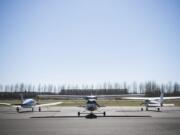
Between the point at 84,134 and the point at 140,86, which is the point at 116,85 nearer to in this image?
the point at 140,86

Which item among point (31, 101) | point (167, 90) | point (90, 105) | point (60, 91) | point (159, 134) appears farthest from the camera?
point (60, 91)

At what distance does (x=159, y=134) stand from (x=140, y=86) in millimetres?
169381

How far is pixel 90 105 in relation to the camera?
27.2 m

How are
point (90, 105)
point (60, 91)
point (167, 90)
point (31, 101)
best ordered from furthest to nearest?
point (60, 91) → point (167, 90) → point (31, 101) → point (90, 105)

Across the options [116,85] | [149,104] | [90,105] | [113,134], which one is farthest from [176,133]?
[116,85]

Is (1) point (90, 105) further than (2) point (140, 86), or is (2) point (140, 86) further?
(2) point (140, 86)

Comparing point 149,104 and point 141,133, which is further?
point 149,104

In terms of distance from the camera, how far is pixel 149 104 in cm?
3947

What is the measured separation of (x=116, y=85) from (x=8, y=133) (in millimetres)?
179182

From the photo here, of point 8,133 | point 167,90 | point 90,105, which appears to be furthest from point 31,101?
point 167,90

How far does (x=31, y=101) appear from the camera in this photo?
37406 millimetres

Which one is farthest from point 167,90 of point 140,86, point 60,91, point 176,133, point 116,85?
point 176,133

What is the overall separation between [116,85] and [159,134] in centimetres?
17892

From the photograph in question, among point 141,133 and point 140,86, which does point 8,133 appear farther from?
point 140,86
